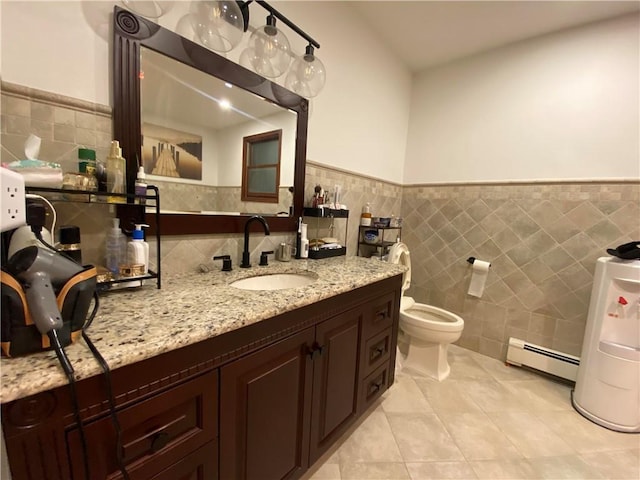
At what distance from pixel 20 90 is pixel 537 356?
118 inches

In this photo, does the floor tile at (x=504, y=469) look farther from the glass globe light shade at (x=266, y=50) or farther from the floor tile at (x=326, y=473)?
the glass globe light shade at (x=266, y=50)

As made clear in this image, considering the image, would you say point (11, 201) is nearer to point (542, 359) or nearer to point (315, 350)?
point (315, 350)

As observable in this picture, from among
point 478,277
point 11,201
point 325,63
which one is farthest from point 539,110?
point 11,201

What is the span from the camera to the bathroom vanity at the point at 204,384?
473 mm

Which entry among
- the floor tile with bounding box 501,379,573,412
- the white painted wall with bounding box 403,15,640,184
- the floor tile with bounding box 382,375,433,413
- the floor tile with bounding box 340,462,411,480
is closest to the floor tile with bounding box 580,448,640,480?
the floor tile with bounding box 501,379,573,412

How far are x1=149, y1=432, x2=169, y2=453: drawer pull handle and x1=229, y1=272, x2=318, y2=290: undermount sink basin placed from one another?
66 cm

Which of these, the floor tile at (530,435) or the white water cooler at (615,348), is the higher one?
the white water cooler at (615,348)

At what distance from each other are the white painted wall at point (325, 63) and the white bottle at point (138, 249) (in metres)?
0.45

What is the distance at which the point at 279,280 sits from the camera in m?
1.34

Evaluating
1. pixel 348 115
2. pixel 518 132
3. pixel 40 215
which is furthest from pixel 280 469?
pixel 518 132

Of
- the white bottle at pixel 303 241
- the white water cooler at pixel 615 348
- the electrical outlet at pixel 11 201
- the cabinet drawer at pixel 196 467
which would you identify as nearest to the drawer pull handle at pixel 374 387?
the white bottle at pixel 303 241

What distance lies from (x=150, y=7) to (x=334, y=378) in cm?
153

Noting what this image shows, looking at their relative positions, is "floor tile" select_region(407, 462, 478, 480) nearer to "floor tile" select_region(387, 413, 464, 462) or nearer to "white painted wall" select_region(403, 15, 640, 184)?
"floor tile" select_region(387, 413, 464, 462)

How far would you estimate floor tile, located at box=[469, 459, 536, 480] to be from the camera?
1.22 m
